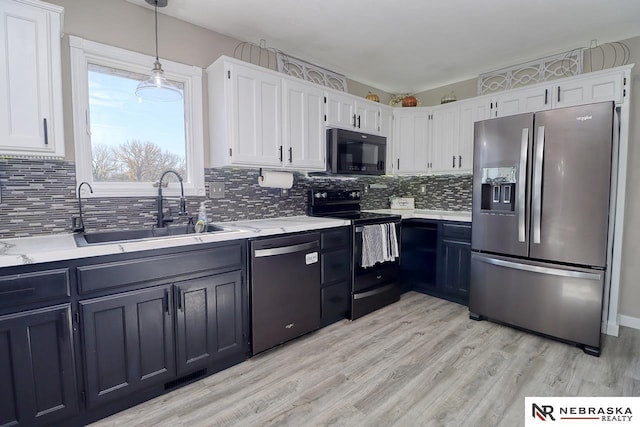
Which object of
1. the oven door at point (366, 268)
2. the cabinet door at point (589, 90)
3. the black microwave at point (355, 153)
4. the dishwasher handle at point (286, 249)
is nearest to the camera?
the dishwasher handle at point (286, 249)

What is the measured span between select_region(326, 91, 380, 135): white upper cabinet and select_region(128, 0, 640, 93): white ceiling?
41 cm

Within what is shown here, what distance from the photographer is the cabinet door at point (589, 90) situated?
8.32ft

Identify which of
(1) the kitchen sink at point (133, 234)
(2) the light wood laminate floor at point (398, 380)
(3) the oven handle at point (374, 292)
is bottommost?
(2) the light wood laminate floor at point (398, 380)

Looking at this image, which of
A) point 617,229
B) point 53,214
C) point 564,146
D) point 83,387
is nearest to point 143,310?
point 83,387

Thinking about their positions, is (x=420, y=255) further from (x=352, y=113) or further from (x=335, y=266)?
(x=352, y=113)

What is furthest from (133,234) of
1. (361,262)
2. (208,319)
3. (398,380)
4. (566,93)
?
(566,93)

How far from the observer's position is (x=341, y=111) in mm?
3094

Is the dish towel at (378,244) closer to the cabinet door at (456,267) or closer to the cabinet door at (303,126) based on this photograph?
the cabinet door at (456,267)

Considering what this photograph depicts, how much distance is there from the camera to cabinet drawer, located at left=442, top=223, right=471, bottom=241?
3109 millimetres

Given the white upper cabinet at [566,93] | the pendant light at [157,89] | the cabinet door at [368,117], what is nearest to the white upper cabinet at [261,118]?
the pendant light at [157,89]

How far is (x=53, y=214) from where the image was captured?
1890 mm

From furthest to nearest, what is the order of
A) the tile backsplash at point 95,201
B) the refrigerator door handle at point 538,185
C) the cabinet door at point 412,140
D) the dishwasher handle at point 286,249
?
the cabinet door at point 412,140, the refrigerator door handle at point 538,185, the dishwasher handle at point 286,249, the tile backsplash at point 95,201

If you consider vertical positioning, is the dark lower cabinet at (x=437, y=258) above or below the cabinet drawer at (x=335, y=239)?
below

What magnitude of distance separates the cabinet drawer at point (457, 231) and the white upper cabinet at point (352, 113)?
4.33 feet
